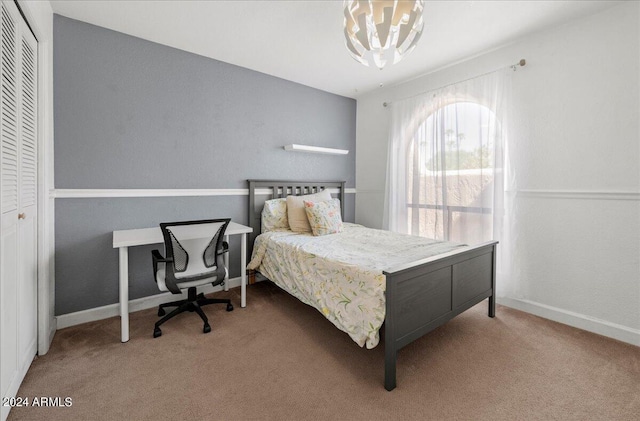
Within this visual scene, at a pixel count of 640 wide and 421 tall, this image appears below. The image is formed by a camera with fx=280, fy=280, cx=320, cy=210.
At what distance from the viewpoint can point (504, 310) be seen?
274 cm

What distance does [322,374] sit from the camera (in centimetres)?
180

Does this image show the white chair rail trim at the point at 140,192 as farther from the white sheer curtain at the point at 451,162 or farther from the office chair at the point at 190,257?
the white sheer curtain at the point at 451,162

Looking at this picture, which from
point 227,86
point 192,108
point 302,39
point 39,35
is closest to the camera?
point 39,35

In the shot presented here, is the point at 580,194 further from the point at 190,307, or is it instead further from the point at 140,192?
the point at 140,192

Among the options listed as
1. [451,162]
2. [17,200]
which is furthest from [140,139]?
[451,162]

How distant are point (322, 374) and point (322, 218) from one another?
5.51ft

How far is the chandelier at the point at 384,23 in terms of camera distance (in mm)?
1420

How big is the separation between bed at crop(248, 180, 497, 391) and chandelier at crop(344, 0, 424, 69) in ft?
4.27

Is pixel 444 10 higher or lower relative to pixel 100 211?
higher

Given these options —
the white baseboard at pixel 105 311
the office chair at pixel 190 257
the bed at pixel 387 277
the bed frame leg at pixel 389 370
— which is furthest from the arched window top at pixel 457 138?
the white baseboard at pixel 105 311

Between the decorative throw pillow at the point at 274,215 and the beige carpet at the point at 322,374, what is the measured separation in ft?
3.83

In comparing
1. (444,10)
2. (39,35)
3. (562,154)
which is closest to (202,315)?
(39,35)

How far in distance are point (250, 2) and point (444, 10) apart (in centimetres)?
151

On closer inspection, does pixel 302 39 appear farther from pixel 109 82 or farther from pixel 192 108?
pixel 109 82
